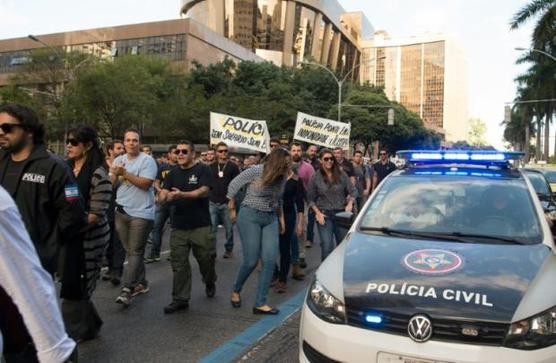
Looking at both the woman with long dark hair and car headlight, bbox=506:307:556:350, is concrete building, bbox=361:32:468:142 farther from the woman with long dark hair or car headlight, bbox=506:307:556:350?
car headlight, bbox=506:307:556:350

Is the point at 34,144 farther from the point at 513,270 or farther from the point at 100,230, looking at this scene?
the point at 513,270

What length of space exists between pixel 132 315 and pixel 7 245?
4.34 meters

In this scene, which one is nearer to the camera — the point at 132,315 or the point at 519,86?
the point at 132,315

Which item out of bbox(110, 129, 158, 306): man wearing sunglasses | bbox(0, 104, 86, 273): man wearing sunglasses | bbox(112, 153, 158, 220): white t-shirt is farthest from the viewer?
bbox(112, 153, 158, 220): white t-shirt

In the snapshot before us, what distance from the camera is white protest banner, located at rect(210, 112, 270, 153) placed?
56.9 ft

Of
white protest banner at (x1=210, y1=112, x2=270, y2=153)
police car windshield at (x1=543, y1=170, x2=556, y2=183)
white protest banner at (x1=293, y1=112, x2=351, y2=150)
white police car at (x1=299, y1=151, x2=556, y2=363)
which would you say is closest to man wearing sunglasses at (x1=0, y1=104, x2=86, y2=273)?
white police car at (x1=299, y1=151, x2=556, y2=363)

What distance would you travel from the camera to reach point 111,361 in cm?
446

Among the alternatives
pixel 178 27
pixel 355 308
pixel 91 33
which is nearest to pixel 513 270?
pixel 355 308

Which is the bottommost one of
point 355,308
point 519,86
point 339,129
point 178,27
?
point 355,308

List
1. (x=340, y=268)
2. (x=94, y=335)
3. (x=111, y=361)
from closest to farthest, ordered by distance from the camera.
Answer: (x=340, y=268) < (x=111, y=361) < (x=94, y=335)

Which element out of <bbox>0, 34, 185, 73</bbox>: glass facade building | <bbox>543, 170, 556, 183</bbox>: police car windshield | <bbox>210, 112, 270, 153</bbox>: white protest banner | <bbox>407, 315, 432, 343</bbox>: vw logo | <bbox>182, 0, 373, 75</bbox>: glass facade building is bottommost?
<bbox>407, 315, 432, 343</bbox>: vw logo

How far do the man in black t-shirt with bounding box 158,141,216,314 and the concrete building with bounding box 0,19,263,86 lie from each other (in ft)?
175

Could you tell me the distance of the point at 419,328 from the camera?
312 cm

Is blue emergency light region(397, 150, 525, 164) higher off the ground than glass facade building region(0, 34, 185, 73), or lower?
lower
